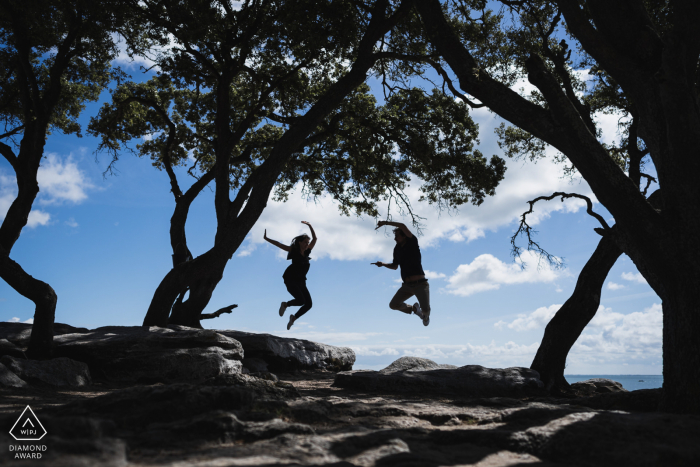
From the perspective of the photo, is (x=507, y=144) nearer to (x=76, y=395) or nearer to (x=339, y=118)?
(x=339, y=118)

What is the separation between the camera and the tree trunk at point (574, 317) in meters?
9.87

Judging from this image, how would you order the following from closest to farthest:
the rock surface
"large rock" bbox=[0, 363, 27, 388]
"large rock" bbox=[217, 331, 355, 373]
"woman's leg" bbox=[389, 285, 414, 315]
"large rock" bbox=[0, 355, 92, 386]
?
the rock surface
"large rock" bbox=[0, 363, 27, 388]
"large rock" bbox=[0, 355, 92, 386]
"woman's leg" bbox=[389, 285, 414, 315]
"large rock" bbox=[217, 331, 355, 373]

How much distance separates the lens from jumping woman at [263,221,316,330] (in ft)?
35.6

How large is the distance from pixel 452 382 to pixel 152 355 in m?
5.32

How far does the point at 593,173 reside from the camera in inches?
255

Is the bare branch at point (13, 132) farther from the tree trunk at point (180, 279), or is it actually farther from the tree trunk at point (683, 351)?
the tree trunk at point (683, 351)

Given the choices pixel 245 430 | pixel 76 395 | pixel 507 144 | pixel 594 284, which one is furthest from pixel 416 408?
pixel 507 144

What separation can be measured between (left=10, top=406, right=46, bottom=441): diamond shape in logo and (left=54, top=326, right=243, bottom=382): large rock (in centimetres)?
516

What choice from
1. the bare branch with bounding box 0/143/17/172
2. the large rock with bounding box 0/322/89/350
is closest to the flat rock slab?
the large rock with bounding box 0/322/89/350

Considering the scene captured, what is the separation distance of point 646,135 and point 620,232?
63.3 inches

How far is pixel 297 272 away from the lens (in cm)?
1088

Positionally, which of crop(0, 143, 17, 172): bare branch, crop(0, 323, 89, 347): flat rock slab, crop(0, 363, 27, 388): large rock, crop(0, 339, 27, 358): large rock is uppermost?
crop(0, 143, 17, 172): bare branch

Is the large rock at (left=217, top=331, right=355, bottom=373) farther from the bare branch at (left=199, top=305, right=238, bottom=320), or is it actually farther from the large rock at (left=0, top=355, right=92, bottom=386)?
the large rock at (left=0, top=355, right=92, bottom=386)

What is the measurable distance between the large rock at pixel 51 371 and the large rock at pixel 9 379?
0.20m
